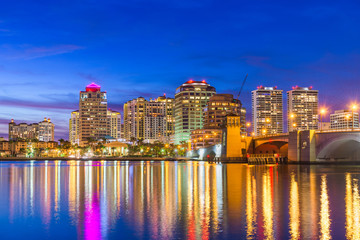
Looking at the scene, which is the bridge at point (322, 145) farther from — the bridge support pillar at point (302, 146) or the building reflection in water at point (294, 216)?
the building reflection in water at point (294, 216)

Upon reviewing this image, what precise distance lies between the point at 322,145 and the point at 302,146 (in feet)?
23.5

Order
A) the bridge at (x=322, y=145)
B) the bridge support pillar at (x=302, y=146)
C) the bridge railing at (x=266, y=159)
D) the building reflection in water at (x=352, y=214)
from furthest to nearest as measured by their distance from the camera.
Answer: the bridge railing at (x=266, y=159) < the bridge support pillar at (x=302, y=146) < the bridge at (x=322, y=145) < the building reflection in water at (x=352, y=214)

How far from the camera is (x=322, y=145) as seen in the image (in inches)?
4486

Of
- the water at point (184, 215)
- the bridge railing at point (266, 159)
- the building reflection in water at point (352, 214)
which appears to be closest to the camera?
the building reflection in water at point (352, 214)

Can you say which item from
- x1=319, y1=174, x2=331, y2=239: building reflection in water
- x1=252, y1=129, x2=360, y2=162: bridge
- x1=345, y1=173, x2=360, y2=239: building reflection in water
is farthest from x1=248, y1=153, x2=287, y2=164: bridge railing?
x1=319, y1=174, x2=331, y2=239: building reflection in water

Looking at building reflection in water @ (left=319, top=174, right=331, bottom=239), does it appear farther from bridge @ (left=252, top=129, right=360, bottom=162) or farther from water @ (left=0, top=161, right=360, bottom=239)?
bridge @ (left=252, top=129, right=360, bottom=162)

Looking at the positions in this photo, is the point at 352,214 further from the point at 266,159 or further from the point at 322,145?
the point at 266,159

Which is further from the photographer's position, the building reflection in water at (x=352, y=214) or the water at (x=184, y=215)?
the water at (x=184, y=215)

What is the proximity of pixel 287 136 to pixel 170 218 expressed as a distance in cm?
10605

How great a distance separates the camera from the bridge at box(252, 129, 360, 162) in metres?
109

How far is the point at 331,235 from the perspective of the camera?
21.9 meters

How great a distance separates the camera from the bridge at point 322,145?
358 feet

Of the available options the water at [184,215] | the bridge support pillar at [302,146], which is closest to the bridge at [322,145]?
the bridge support pillar at [302,146]

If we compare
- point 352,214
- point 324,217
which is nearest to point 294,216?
point 324,217
